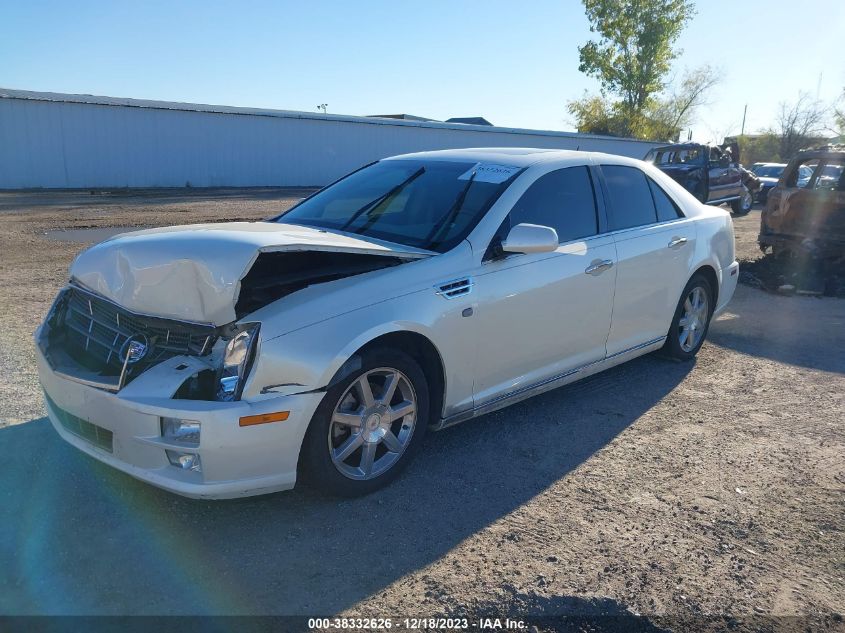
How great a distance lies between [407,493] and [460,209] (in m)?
1.71

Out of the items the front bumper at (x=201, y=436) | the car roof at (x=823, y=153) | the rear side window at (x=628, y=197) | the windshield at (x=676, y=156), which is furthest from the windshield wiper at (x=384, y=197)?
the windshield at (x=676, y=156)

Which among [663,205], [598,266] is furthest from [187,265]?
[663,205]

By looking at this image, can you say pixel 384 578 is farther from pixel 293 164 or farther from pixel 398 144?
pixel 398 144

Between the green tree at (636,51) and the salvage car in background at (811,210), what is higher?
the green tree at (636,51)

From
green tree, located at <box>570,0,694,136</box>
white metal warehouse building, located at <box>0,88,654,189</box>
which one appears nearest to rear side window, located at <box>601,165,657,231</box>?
white metal warehouse building, located at <box>0,88,654,189</box>

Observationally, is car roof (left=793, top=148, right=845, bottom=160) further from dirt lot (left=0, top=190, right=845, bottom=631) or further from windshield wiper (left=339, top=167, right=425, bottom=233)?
windshield wiper (left=339, top=167, right=425, bottom=233)

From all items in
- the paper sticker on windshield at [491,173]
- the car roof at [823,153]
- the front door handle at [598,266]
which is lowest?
the front door handle at [598,266]

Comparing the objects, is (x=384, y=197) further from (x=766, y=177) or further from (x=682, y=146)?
(x=766, y=177)

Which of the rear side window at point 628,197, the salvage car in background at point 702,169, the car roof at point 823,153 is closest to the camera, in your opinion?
the rear side window at point 628,197

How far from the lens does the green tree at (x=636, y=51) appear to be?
50.1 m

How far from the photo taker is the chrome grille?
3381mm

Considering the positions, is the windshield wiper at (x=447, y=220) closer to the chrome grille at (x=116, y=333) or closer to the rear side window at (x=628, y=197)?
the rear side window at (x=628, y=197)

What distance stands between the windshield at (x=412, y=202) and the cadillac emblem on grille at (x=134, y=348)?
152 centimetres

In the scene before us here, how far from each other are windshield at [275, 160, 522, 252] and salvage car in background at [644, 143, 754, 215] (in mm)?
13308
